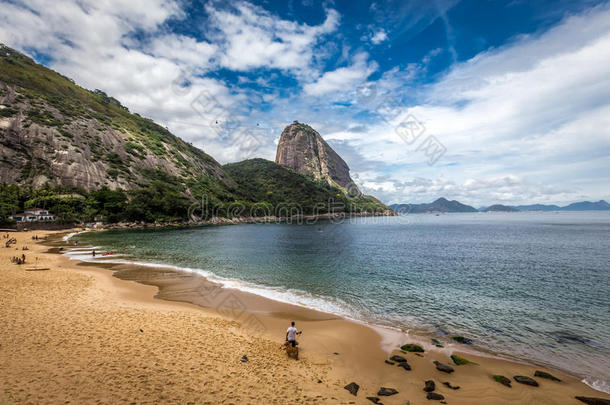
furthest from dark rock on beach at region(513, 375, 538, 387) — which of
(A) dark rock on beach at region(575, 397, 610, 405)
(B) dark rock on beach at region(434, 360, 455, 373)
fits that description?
(B) dark rock on beach at region(434, 360, 455, 373)

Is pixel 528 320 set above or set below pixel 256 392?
below

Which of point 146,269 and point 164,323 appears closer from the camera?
point 164,323

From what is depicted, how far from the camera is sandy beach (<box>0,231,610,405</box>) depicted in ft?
28.6

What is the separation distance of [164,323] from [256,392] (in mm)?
8469

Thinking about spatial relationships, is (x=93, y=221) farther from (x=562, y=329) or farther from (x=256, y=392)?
(x=562, y=329)

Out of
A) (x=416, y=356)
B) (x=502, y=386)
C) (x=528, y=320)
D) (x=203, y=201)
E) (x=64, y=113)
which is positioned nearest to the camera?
(x=502, y=386)

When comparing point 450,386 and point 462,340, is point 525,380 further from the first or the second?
point 462,340

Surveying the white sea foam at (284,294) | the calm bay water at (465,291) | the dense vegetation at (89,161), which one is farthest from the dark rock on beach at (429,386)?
the dense vegetation at (89,161)

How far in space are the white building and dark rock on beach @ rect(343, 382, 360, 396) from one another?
97.6 m

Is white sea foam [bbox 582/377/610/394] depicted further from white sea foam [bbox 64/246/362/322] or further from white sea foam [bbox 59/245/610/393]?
white sea foam [bbox 64/246/362/322]

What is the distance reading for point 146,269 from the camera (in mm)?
30719

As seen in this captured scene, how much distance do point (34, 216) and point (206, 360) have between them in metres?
94.2

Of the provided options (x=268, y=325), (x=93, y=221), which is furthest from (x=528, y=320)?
(x=93, y=221)

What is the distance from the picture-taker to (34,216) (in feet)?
238
